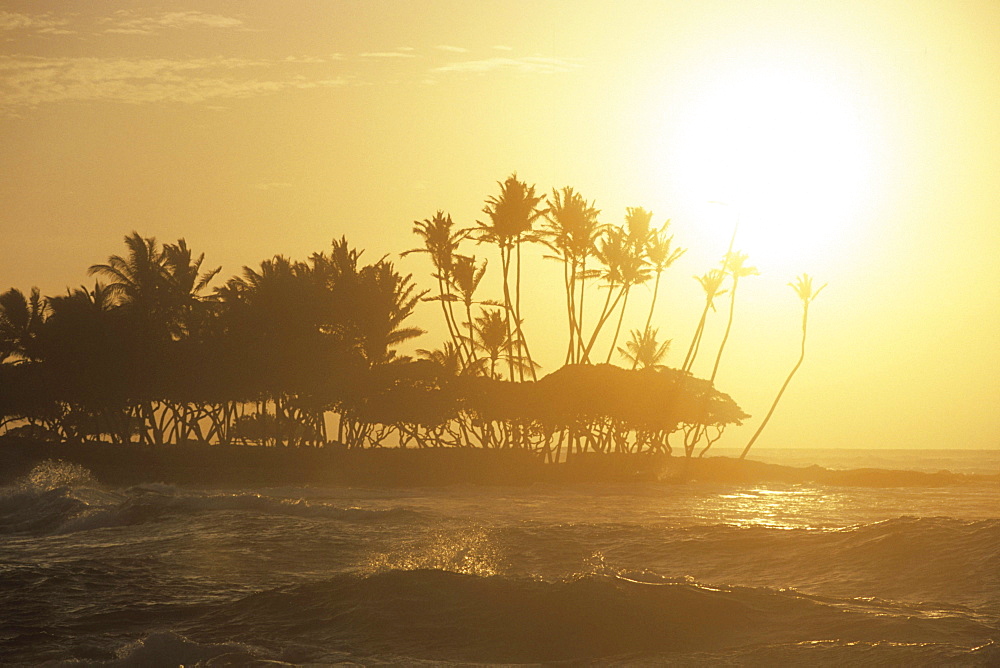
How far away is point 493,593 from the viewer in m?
10.8

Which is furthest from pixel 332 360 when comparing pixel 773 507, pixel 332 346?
pixel 773 507

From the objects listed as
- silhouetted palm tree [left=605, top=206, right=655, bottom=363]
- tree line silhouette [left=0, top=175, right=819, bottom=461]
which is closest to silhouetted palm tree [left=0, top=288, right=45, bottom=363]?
tree line silhouette [left=0, top=175, right=819, bottom=461]

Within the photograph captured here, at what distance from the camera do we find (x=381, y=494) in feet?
109

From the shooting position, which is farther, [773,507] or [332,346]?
[332,346]

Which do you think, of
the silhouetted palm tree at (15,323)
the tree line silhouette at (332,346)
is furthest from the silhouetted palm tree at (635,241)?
the silhouetted palm tree at (15,323)

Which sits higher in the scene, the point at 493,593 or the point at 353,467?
the point at 353,467

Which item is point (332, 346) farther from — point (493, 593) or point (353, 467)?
→ point (493, 593)

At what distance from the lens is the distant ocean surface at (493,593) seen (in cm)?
882

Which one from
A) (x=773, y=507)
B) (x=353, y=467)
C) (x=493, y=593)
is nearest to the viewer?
(x=493, y=593)

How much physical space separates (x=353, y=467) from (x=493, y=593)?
37094 millimetres

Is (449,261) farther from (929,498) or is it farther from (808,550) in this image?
(808,550)

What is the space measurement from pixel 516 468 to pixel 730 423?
20347 millimetres

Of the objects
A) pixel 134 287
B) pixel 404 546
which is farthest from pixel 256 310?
pixel 404 546

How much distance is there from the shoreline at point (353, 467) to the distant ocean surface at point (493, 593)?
26726mm
